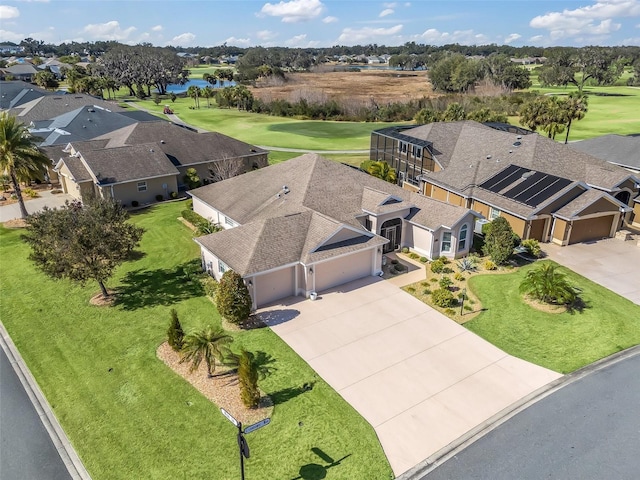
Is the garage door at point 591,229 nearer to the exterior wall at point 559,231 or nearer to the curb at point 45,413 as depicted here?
the exterior wall at point 559,231

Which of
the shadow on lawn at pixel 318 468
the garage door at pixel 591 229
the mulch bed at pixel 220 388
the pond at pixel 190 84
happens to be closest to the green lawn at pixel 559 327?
the garage door at pixel 591 229

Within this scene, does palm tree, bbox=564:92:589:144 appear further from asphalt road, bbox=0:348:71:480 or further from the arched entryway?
asphalt road, bbox=0:348:71:480

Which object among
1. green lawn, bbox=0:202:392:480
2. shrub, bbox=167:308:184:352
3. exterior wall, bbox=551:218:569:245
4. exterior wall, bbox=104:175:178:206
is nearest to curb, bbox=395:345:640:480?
green lawn, bbox=0:202:392:480

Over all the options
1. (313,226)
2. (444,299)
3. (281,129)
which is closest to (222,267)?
(313,226)

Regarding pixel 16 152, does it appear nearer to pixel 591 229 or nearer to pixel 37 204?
pixel 37 204

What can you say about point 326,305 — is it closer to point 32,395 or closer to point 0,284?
point 32,395

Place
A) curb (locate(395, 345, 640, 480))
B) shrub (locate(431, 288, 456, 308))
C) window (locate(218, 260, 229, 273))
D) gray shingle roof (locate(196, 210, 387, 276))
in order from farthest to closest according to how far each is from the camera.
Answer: window (locate(218, 260, 229, 273)), shrub (locate(431, 288, 456, 308)), gray shingle roof (locate(196, 210, 387, 276)), curb (locate(395, 345, 640, 480))
